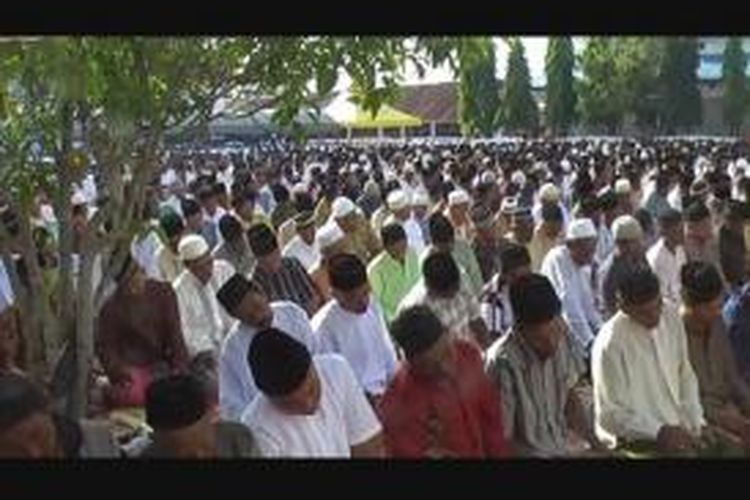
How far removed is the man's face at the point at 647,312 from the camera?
5.61 meters

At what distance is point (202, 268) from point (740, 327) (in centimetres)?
302

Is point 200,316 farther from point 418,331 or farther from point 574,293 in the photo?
point 418,331

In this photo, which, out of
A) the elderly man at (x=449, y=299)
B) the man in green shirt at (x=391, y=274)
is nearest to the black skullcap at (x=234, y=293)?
the elderly man at (x=449, y=299)

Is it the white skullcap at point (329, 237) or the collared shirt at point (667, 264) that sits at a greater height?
the white skullcap at point (329, 237)

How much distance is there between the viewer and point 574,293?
777 cm

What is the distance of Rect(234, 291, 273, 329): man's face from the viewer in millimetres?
5848

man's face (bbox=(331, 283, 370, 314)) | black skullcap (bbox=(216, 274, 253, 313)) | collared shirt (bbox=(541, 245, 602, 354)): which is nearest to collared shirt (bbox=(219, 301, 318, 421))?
black skullcap (bbox=(216, 274, 253, 313))

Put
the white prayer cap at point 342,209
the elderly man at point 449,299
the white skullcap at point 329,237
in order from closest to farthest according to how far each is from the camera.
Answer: the elderly man at point 449,299 → the white skullcap at point 329,237 → the white prayer cap at point 342,209

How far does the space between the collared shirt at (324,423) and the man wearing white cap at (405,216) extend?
5.01 meters

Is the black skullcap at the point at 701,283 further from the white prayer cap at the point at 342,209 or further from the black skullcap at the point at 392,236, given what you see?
the white prayer cap at the point at 342,209

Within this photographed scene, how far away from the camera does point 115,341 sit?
22.7ft
